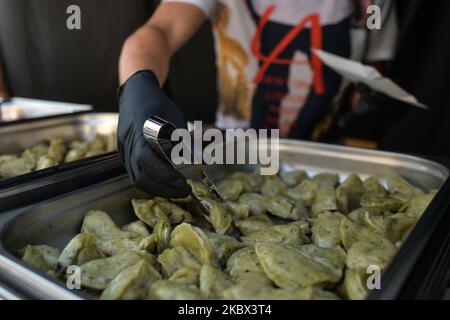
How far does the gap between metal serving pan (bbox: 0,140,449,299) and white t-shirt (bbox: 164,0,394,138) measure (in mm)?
467

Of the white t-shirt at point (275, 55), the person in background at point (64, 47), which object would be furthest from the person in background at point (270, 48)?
the person in background at point (64, 47)

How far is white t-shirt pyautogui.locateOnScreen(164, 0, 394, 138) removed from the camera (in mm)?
1601

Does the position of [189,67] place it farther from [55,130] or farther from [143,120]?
[143,120]

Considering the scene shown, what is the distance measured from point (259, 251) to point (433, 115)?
5.50ft

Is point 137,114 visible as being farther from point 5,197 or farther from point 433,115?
point 433,115

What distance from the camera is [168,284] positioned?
0.58 m

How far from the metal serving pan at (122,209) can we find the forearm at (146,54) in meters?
0.37

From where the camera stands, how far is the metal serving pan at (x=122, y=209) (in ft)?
1.84

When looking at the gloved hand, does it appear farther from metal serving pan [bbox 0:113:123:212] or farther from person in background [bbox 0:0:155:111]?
person in background [bbox 0:0:155:111]

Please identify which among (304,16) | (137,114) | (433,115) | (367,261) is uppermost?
(304,16)

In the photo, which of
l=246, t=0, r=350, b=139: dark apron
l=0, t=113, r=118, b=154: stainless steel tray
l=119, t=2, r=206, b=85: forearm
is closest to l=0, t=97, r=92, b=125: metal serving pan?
l=0, t=113, r=118, b=154: stainless steel tray

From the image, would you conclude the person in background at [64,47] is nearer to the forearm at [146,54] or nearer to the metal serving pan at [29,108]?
the metal serving pan at [29,108]

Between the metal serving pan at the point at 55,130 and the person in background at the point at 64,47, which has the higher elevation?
the person in background at the point at 64,47
